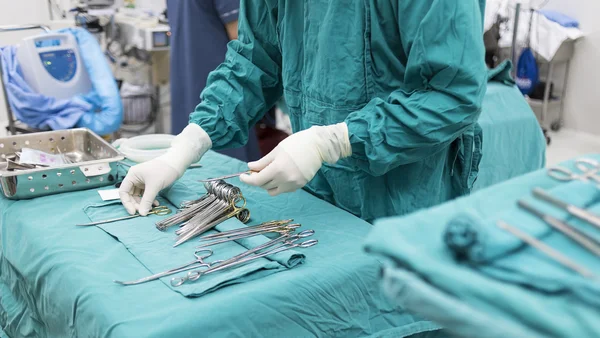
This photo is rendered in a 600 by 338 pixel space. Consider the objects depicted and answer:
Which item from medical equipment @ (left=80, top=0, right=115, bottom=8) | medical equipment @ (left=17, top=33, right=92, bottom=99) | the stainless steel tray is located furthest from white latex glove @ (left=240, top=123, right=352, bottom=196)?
medical equipment @ (left=80, top=0, right=115, bottom=8)

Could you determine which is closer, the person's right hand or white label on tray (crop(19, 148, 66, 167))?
the person's right hand

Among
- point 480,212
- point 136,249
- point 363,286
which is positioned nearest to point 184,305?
point 136,249

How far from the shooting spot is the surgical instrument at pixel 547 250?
0.60m

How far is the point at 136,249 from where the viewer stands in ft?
4.26

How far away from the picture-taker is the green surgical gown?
4.17 feet

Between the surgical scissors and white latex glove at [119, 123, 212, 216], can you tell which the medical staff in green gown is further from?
the surgical scissors

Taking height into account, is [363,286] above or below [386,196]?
below

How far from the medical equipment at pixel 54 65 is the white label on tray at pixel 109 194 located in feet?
6.61

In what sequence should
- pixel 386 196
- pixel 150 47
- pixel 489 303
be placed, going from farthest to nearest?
pixel 150 47
pixel 386 196
pixel 489 303

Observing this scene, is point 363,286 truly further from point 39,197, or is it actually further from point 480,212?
point 39,197

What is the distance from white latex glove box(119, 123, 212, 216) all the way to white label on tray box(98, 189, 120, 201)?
0.05 metres

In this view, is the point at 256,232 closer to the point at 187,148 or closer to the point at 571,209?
the point at 187,148

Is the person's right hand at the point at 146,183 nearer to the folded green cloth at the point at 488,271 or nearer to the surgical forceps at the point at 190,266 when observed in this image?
the surgical forceps at the point at 190,266

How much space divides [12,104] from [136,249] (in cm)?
238
